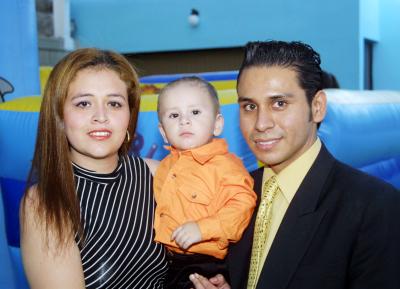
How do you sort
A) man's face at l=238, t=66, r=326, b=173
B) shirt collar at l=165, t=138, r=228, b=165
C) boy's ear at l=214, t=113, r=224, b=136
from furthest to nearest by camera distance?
boy's ear at l=214, t=113, r=224, b=136
shirt collar at l=165, t=138, r=228, b=165
man's face at l=238, t=66, r=326, b=173

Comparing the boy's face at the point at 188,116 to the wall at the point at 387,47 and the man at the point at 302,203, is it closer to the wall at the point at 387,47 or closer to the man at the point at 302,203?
the man at the point at 302,203

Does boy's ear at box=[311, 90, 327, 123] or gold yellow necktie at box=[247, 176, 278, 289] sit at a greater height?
boy's ear at box=[311, 90, 327, 123]

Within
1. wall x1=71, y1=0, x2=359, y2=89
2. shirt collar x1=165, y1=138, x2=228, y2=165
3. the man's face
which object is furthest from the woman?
wall x1=71, y1=0, x2=359, y2=89

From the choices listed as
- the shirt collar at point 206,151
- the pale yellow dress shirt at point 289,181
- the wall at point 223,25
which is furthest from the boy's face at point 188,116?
the wall at point 223,25

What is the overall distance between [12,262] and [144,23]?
7.56 m

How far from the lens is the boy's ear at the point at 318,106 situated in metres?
1.53

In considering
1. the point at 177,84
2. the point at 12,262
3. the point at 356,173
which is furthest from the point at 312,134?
the point at 12,262

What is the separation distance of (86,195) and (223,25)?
7.95 metres

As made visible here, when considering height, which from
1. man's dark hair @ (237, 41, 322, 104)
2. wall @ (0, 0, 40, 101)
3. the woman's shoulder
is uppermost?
wall @ (0, 0, 40, 101)

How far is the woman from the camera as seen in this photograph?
5.09 ft

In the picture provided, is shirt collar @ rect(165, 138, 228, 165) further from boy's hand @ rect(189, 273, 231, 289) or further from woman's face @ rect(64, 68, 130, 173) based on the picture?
boy's hand @ rect(189, 273, 231, 289)

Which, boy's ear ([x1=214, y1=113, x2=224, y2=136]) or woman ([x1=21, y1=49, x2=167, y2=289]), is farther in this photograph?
boy's ear ([x1=214, y1=113, x2=224, y2=136])

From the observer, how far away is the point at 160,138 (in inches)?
96.6

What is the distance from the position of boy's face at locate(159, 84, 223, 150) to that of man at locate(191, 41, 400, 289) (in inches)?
12.6
